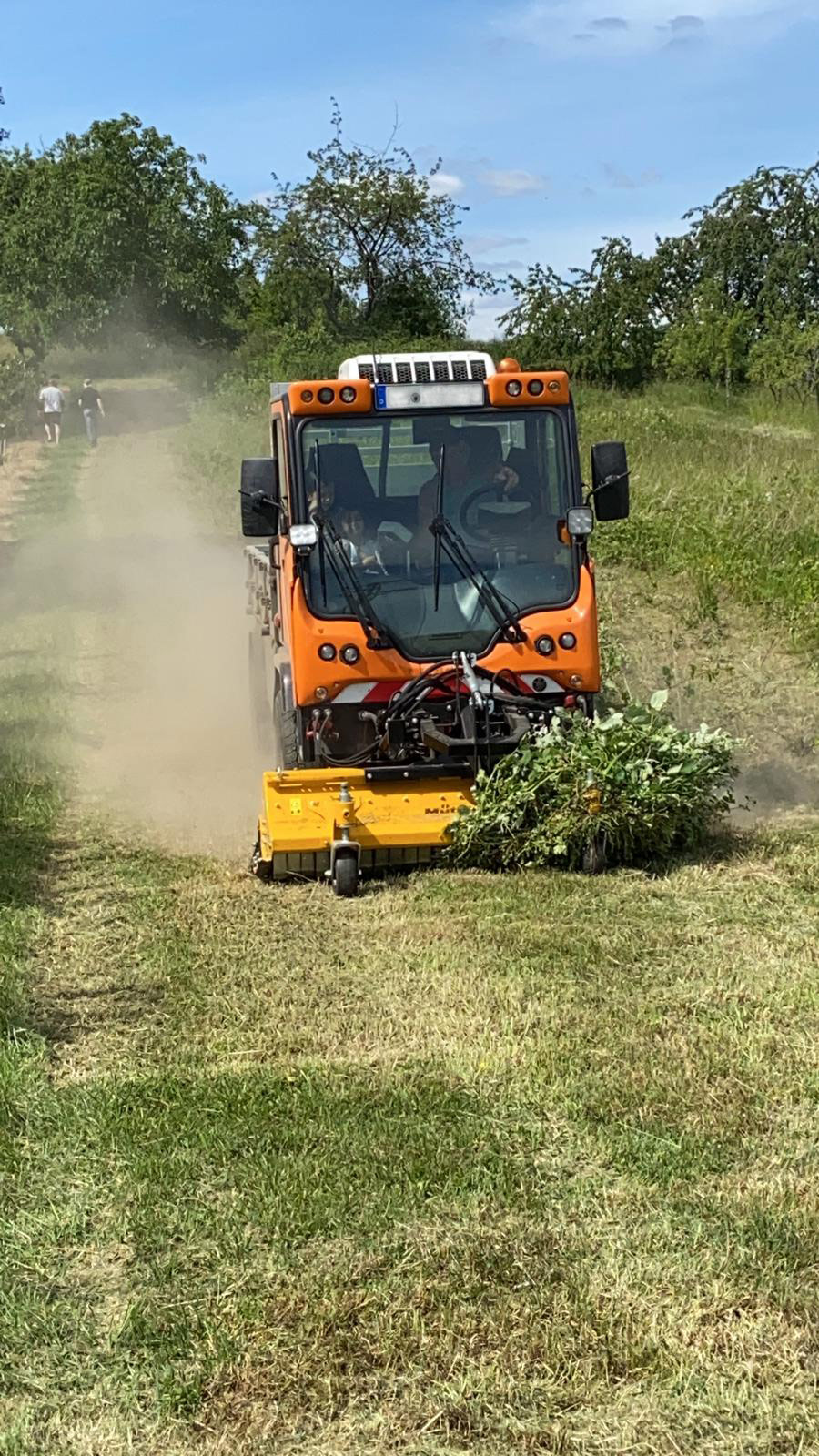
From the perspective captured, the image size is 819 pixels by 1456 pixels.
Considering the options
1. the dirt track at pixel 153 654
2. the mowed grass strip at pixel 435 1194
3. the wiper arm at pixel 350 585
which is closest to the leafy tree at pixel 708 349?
the dirt track at pixel 153 654

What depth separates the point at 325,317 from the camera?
36.6 metres

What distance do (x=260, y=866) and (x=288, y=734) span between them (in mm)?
1004

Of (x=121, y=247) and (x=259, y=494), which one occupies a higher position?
(x=121, y=247)

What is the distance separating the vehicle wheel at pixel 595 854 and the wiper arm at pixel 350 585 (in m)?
1.53

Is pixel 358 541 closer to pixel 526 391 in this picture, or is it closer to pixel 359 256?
pixel 526 391

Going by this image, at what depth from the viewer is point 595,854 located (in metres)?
7.96

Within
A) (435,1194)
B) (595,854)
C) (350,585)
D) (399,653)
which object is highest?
(350,585)

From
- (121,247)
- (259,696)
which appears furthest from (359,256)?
(259,696)

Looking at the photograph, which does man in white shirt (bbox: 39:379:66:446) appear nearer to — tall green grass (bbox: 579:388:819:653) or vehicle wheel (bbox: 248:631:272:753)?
tall green grass (bbox: 579:388:819:653)

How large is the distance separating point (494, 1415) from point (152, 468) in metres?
27.9

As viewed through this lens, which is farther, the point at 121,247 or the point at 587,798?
the point at 121,247

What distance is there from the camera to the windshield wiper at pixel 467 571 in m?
8.47

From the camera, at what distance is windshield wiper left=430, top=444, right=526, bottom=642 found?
8.47 m

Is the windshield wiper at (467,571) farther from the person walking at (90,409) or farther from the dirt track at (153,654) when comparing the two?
the person walking at (90,409)
